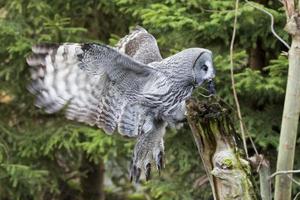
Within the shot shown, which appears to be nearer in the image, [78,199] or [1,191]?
[1,191]

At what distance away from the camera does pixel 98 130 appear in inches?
179

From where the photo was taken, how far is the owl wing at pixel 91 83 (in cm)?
274

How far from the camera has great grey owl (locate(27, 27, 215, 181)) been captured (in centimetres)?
277

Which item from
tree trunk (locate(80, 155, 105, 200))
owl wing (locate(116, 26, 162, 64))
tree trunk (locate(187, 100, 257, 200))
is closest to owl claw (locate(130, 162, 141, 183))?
owl wing (locate(116, 26, 162, 64))

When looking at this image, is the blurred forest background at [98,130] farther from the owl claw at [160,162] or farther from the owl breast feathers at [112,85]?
the owl claw at [160,162]

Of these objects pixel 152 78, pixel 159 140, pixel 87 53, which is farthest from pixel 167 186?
pixel 87 53

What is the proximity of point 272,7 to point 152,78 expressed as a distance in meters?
1.58

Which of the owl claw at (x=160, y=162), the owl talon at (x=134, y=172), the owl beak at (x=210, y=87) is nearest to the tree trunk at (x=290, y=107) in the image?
the owl beak at (x=210, y=87)

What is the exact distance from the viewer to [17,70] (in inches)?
191

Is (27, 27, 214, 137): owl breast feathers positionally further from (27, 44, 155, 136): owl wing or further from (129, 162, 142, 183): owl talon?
(129, 162, 142, 183): owl talon

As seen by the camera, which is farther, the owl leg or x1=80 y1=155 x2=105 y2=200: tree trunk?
x1=80 y1=155 x2=105 y2=200: tree trunk

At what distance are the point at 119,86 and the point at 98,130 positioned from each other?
1714 millimetres

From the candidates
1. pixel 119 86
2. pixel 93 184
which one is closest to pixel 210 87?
pixel 119 86

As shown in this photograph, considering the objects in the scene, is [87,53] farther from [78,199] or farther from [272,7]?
[78,199]
